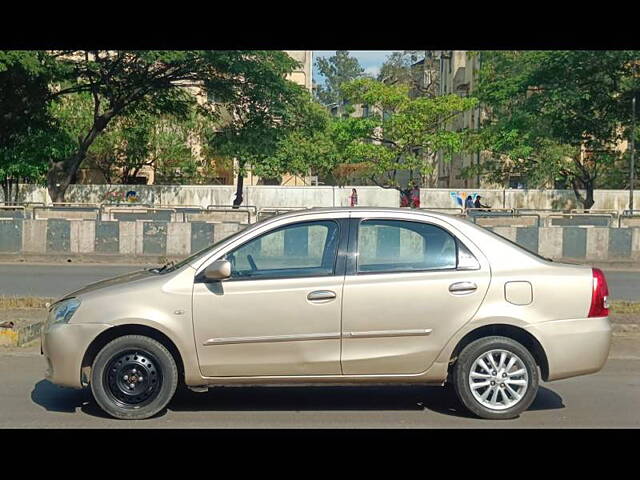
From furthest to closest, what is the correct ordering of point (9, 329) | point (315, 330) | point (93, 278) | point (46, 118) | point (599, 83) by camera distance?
point (599, 83) → point (46, 118) → point (93, 278) → point (9, 329) → point (315, 330)

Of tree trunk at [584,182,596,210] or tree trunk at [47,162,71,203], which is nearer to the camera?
tree trunk at [47,162,71,203]

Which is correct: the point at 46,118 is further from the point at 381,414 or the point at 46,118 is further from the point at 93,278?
the point at 381,414

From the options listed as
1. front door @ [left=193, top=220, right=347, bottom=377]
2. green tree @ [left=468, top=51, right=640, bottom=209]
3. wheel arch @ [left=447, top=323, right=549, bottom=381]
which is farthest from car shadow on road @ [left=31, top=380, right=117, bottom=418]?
green tree @ [left=468, top=51, right=640, bottom=209]

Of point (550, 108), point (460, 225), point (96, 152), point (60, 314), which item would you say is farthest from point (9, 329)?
point (96, 152)

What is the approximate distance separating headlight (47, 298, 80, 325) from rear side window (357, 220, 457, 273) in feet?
7.38

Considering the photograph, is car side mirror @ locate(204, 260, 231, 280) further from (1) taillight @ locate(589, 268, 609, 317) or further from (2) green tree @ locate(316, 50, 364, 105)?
(2) green tree @ locate(316, 50, 364, 105)

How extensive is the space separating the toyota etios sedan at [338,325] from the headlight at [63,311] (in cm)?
1

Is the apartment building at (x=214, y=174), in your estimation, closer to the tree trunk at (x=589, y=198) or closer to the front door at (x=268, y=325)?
the tree trunk at (x=589, y=198)

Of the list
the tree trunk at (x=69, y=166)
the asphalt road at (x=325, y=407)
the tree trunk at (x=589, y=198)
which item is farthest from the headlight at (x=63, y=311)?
the tree trunk at (x=589, y=198)

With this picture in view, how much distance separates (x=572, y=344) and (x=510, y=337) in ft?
1.57

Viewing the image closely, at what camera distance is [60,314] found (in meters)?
6.42

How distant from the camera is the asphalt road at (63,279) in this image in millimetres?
13682

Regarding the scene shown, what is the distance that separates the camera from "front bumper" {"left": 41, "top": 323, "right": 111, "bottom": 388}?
20.6ft

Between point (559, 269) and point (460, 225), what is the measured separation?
0.86 metres
